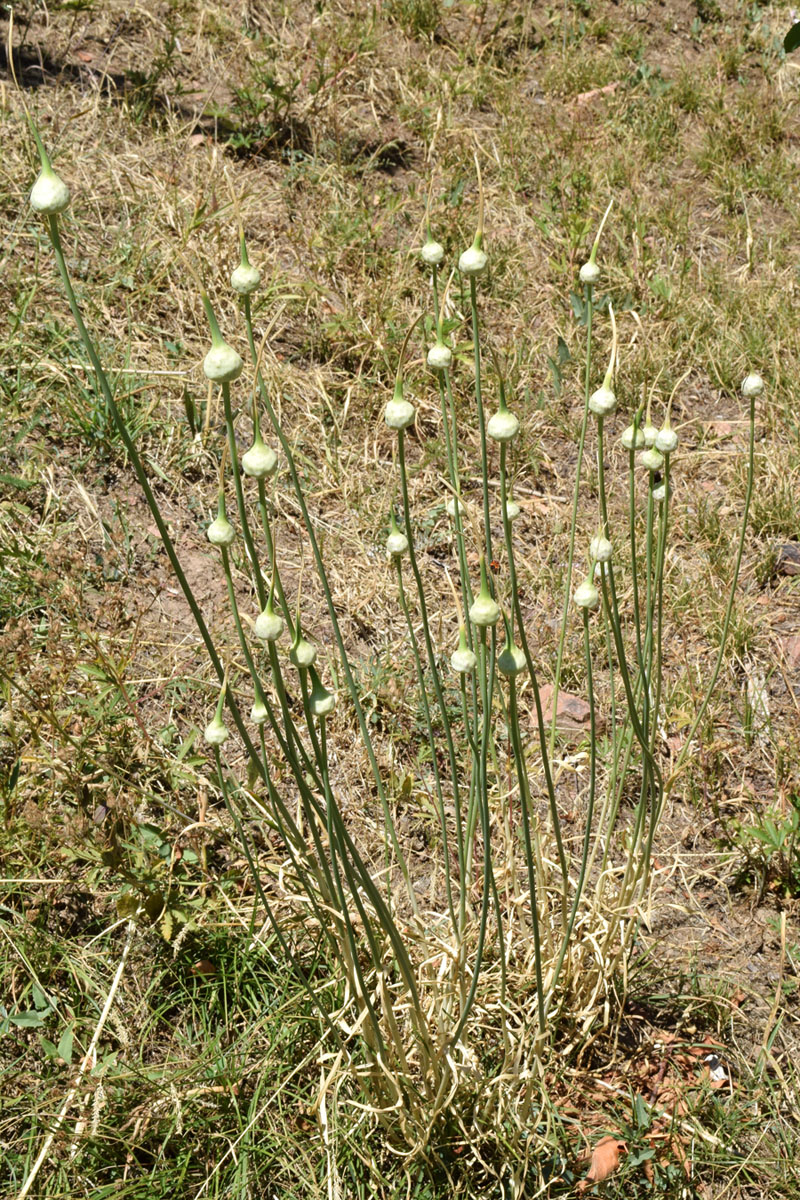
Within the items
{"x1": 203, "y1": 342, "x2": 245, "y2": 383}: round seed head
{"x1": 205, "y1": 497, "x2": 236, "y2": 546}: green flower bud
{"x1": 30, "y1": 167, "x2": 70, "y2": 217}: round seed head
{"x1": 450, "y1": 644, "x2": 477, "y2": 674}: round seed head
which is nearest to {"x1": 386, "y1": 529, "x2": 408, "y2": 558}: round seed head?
{"x1": 450, "y1": 644, "x2": 477, "y2": 674}: round seed head

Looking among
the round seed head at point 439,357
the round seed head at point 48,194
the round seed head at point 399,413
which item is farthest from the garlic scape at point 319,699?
the round seed head at point 48,194

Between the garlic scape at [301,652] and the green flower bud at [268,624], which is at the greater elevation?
the green flower bud at [268,624]

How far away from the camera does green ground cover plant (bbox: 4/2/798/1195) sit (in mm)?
1581

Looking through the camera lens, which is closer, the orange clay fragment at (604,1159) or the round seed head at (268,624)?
the round seed head at (268,624)

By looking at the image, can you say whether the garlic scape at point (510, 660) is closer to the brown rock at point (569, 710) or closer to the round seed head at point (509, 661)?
the round seed head at point (509, 661)

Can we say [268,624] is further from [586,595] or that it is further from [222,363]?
[586,595]

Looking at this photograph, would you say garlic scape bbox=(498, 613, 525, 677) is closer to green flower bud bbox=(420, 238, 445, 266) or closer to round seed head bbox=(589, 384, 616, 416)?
round seed head bbox=(589, 384, 616, 416)

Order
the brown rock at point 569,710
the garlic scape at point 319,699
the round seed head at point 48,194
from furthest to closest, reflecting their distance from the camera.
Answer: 1. the brown rock at point 569,710
2. the garlic scape at point 319,699
3. the round seed head at point 48,194

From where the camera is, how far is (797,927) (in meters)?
2.15

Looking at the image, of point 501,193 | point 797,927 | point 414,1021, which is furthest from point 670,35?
point 414,1021

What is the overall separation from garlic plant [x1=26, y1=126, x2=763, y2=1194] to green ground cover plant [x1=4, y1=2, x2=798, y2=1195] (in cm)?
1

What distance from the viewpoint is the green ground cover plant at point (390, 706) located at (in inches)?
62.2

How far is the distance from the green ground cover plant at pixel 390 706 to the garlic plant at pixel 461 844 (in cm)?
1

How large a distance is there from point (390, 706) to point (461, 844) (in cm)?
98
